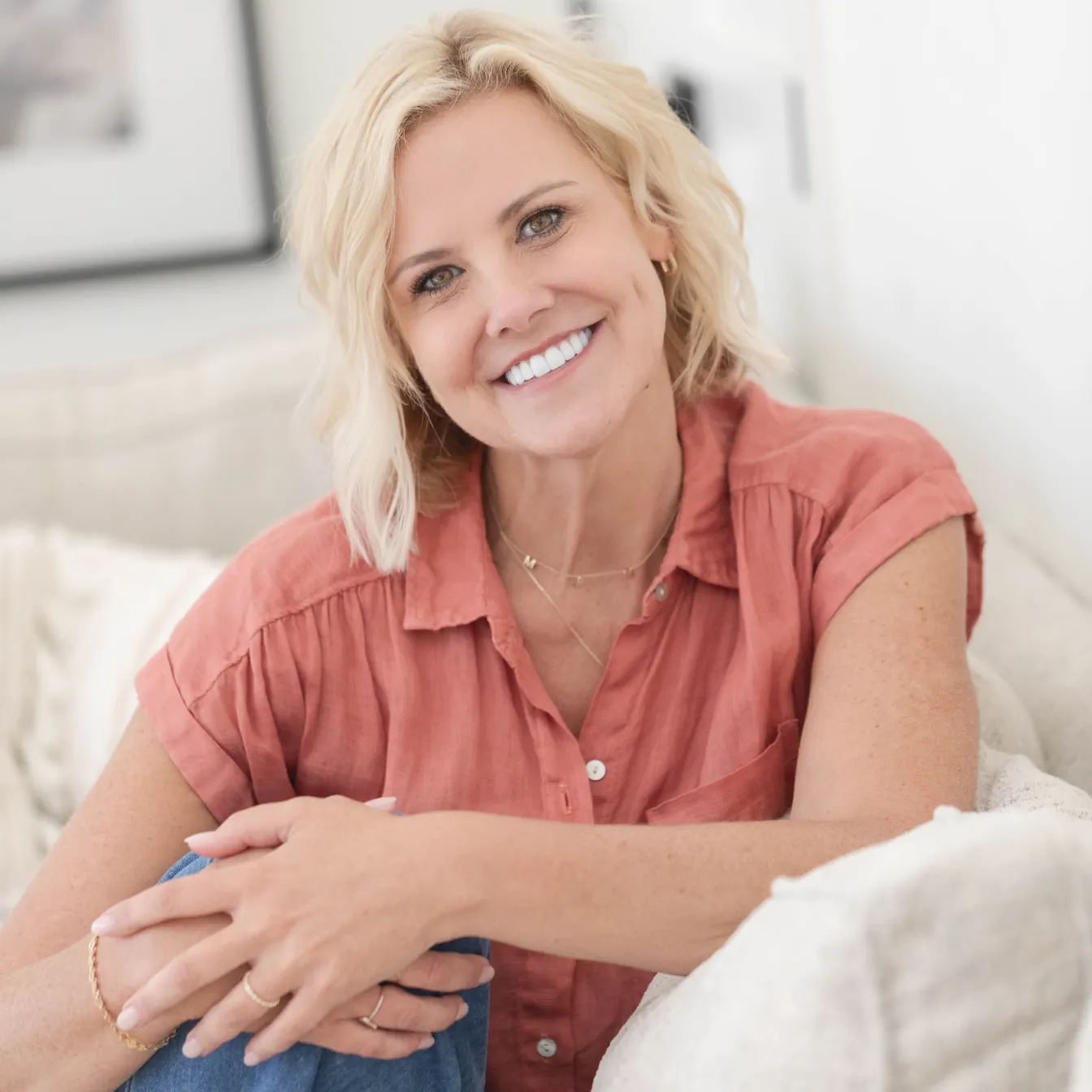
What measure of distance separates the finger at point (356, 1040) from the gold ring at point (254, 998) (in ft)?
0.12

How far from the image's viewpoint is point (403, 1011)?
1030 mm

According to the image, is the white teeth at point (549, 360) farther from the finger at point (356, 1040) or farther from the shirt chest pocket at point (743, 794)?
the finger at point (356, 1040)

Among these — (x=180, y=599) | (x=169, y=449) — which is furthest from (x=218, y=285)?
(x=180, y=599)

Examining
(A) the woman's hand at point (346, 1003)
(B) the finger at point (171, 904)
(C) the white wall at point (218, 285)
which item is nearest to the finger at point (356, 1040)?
(A) the woman's hand at point (346, 1003)

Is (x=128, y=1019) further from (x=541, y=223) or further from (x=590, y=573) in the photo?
(x=541, y=223)

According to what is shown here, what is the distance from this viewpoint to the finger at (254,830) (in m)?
1.06

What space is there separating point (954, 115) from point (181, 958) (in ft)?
3.86

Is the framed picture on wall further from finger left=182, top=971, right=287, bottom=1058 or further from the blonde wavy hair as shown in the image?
finger left=182, top=971, right=287, bottom=1058

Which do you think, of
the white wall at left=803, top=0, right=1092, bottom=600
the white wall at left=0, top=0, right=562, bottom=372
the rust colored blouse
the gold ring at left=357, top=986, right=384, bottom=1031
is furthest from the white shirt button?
the white wall at left=0, top=0, right=562, bottom=372

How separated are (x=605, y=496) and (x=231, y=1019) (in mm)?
613

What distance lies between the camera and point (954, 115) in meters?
1.51

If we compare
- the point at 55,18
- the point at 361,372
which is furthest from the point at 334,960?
the point at 55,18

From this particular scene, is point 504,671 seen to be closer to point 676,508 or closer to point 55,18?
point 676,508

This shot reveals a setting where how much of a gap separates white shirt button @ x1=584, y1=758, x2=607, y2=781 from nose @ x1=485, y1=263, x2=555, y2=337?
0.40 meters
